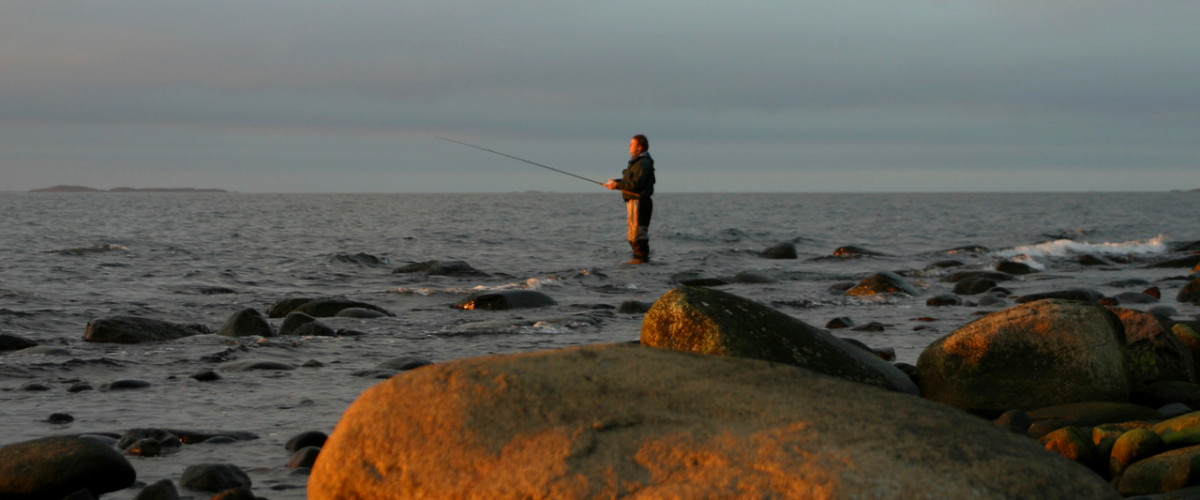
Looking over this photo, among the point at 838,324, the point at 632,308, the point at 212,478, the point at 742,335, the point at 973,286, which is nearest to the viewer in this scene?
the point at 212,478

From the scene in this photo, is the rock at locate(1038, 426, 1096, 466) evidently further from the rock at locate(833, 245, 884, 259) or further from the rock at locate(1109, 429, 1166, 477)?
the rock at locate(833, 245, 884, 259)

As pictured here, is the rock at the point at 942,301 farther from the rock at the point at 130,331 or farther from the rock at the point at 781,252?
the rock at the point at 781,252

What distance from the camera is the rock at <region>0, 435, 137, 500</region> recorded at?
396 cm

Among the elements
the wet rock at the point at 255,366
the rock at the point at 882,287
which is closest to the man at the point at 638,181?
the rock at the point at 882,287

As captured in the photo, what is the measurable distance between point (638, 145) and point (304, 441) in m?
11.3

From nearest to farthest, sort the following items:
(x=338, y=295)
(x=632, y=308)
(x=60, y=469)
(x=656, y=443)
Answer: (x=656, y=443)
(x=60, y=469)
(x=632, y=308)
(x=338, y=295)

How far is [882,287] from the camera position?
13.1m

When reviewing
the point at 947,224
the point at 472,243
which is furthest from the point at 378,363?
the point at 947,224

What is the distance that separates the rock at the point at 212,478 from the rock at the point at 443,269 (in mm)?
11622

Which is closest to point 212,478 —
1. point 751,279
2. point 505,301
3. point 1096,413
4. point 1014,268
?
point 1096,413

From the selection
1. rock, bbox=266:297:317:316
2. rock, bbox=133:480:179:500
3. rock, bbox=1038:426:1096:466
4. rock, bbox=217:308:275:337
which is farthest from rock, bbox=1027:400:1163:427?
rock, bbox=266:297:317:316

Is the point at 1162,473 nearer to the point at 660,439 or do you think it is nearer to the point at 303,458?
the point at 660,439

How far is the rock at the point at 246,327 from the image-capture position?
891 cm

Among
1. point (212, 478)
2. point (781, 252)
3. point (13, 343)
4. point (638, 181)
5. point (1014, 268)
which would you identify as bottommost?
point (781, 252)
